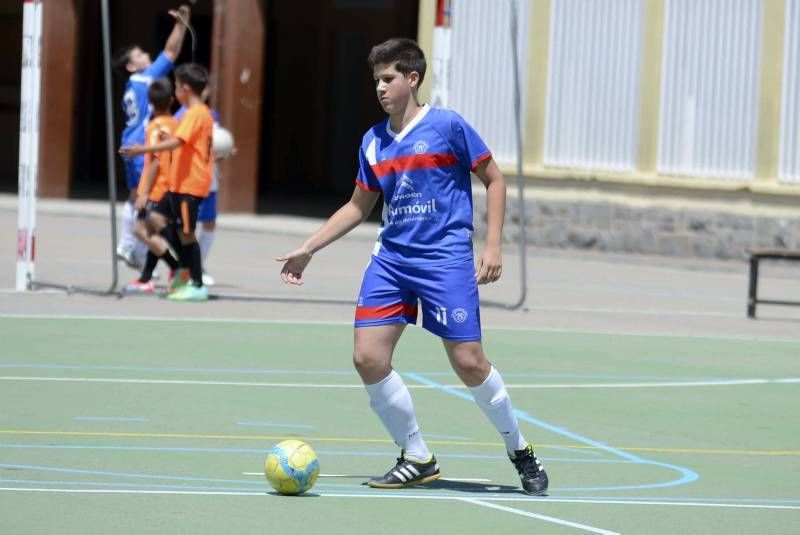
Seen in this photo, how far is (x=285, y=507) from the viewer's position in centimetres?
740

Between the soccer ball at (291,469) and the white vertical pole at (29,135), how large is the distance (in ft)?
27.3

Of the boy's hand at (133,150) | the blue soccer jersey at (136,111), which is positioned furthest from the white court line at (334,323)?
the blue soccer jersey at (136,111)

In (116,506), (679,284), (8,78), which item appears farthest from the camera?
(8,78)

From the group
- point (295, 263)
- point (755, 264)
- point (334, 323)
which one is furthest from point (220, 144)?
point (295, 263)

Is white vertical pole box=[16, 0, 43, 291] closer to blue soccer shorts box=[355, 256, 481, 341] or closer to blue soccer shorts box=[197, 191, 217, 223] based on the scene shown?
blue soccer shorts box=[197, 191, 217, 223]

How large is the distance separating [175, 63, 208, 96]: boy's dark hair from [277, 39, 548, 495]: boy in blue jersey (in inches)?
290

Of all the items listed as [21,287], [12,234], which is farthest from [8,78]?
[21,287]

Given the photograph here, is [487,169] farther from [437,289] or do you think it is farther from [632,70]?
[632,70]

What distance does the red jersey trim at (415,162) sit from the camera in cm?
799

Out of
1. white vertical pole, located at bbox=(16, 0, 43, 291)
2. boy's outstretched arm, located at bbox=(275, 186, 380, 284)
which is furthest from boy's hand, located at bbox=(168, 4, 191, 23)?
boy's outstretched arm, located at bbox=(275, 186, 380, 284)

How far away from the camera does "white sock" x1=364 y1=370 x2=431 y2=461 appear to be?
26.2 feet

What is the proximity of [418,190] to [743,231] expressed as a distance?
15.3 metres

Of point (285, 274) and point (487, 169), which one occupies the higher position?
point (487, 169)

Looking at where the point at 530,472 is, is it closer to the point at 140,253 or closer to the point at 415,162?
the point at 415,162
